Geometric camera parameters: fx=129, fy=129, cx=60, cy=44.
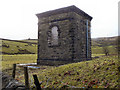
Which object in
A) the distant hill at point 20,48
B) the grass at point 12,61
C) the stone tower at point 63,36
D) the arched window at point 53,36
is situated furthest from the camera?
the distant hill at point 20,48

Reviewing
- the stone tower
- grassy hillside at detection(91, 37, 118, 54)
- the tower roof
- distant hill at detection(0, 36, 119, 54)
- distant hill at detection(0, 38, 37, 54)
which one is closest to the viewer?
the stone tower

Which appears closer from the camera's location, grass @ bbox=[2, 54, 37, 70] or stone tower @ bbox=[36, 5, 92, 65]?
stone tower @ bbox=[36, 5, 92, 65]

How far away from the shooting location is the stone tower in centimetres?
1667

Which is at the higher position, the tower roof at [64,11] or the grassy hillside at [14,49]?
the tower roof at [64,11]

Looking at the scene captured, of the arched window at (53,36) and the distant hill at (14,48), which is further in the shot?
the distant hill at (14,48)

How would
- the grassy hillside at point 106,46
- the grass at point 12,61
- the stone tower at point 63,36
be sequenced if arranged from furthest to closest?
1. the grassy hillside at point 106,46
2. the grass at point 12,61
3. the stone tower at point 63,36

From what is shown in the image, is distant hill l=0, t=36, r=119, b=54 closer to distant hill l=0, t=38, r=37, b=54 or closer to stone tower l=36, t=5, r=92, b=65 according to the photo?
distant hill l=0, t=38, r=37, b=54

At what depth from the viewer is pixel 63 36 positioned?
56.2 ft

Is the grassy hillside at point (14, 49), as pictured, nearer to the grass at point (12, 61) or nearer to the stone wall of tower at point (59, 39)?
the grass at point (12, 61)

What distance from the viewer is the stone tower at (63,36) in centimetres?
1667

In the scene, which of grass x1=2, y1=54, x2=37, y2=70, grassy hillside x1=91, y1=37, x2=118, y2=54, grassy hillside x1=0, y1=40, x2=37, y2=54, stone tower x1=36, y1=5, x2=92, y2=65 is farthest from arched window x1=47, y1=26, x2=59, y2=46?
grassy hillside x1=0, y1=40, x2=37, y2=54

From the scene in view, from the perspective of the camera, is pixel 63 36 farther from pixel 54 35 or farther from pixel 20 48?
pixel 20 48

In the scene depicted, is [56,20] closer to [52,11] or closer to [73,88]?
[52,11]

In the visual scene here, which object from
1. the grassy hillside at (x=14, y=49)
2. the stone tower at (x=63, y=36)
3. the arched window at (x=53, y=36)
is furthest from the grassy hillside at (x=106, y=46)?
the grassy hillside at (x=14, y=49)
